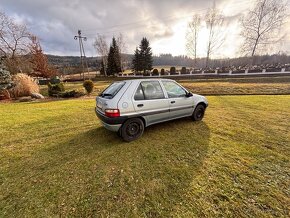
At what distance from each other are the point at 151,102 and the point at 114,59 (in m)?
42.2

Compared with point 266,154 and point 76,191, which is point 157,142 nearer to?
point 76,191

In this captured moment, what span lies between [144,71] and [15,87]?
3190 cm

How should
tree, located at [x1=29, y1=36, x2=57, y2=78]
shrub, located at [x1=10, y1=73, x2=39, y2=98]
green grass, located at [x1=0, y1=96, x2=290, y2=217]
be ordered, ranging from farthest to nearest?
tree, located at [x1=29, y1=36, x2=57, y2=78] → shrub, located at [x1=10, y1=73, x2=39, y2=98] → green grass, located at [x1=0, y1=96, x2=290, y2=217]

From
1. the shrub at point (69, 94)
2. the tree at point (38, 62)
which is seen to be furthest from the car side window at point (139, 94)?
the tree at point (38, 62)

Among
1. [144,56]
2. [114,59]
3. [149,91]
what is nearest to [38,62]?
[114,59]

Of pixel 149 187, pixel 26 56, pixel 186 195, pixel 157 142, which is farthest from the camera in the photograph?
pixel 26 56

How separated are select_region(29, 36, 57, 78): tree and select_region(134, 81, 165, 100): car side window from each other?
3145 centimetres

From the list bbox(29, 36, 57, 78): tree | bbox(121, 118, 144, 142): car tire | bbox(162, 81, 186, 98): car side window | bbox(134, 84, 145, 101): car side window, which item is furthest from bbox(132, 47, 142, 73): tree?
bbox(121, 118, 144, 142): car tire

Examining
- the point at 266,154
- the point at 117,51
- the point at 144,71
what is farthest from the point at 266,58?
the point at 266,154

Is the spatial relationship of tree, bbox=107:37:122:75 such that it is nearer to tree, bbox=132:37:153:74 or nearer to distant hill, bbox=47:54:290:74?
tree, bbox=132:37:153:74

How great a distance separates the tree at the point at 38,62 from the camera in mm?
27906

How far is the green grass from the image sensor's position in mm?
2096

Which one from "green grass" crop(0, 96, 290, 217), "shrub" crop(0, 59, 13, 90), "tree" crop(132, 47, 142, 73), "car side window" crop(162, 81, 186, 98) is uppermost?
"tree" crop(132, 47, 142, 73)

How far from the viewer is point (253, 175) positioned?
2.68 meters
